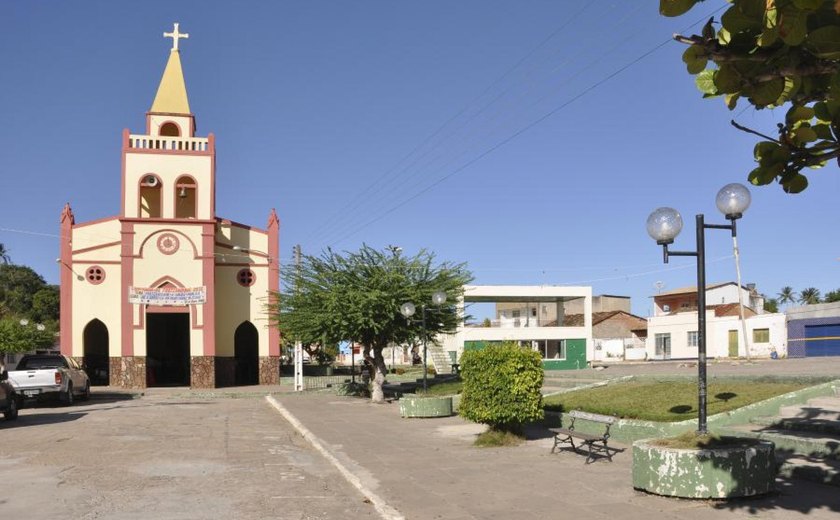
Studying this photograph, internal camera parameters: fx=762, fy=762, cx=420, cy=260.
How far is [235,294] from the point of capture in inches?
1630

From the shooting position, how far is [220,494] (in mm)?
9320

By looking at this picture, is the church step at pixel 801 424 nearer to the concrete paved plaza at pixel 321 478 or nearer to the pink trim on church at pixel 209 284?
the concrete paved plaza at pixel 321 478

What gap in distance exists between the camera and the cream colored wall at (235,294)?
4091 centimetres

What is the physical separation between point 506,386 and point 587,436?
79.7 inches

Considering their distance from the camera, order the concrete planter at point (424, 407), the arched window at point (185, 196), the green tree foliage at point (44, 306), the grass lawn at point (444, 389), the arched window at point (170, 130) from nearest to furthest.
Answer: the concrete planter at point (424, 407) → the grass lawn at point (444, 389) → the arched window at point (185, 196) → the arched window at point (170, 130) → the green tree foliage at point (44, 306)

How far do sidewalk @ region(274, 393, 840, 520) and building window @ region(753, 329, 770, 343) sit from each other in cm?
3797

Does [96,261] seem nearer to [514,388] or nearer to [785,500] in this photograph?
[514,388]

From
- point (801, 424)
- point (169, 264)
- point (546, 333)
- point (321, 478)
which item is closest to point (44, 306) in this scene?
point (169, 264)

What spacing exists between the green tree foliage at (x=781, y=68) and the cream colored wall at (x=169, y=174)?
37020 millimetres

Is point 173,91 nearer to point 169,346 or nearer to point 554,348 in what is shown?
point 169,346

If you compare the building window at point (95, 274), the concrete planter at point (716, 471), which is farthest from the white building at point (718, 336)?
the concrete planter at point (716, 471)

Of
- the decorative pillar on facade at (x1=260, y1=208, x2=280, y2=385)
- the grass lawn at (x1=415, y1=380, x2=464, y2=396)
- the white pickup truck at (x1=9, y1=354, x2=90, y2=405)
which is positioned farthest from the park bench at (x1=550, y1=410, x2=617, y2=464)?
the decorative pillar on facade at (x1=260, y1=208, x2=280, y2=385)

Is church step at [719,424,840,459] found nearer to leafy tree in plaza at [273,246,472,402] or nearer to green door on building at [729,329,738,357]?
leafy tree in plaza at [273,246,472,402]

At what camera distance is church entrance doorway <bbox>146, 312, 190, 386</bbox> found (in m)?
47.0
